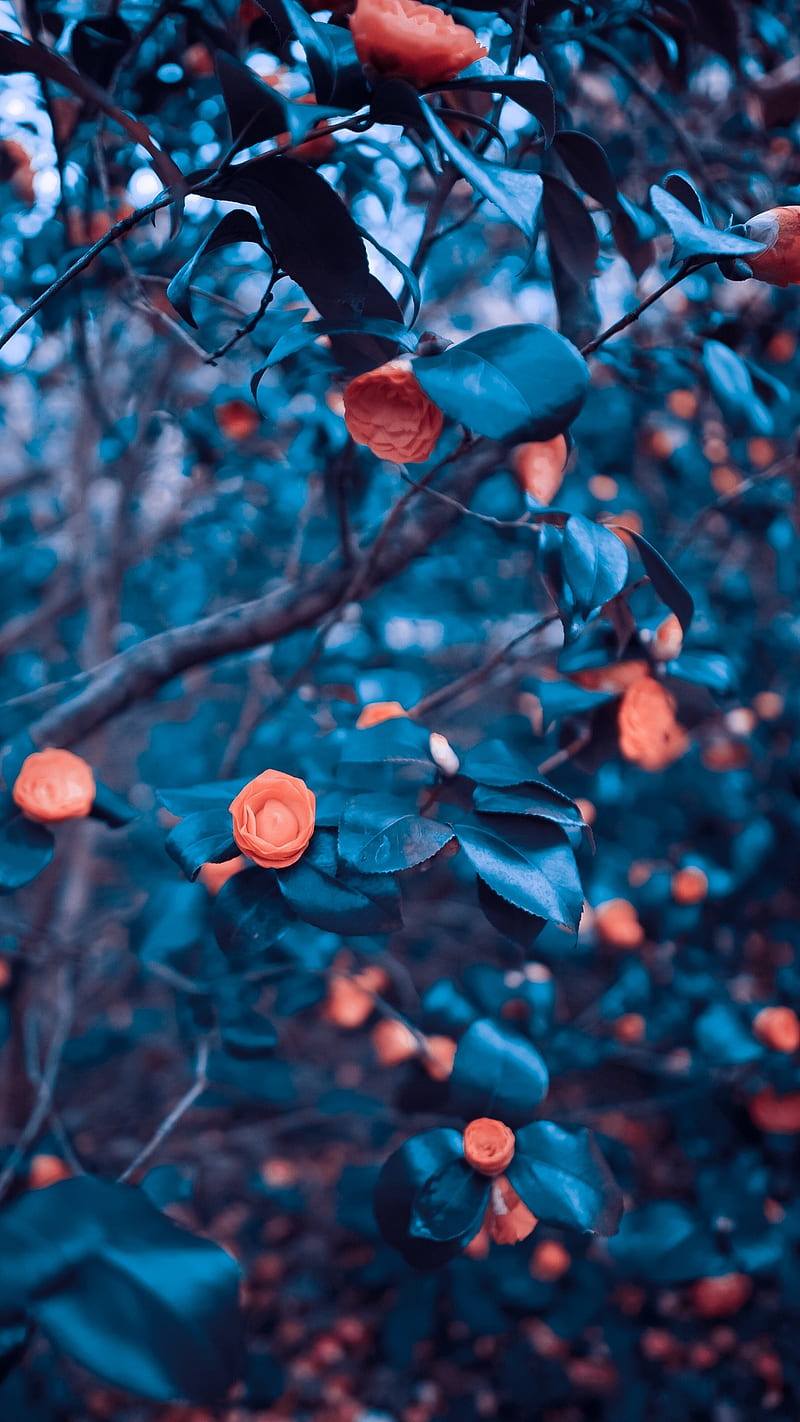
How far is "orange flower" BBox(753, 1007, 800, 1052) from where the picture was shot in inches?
41.3

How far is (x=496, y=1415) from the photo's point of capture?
3.87 feet

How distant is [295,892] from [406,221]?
111 centimetres

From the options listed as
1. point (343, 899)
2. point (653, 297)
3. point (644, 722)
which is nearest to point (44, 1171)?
point (343, 899)

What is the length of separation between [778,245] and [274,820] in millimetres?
459

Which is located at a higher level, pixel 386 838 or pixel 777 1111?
pixel 386 838

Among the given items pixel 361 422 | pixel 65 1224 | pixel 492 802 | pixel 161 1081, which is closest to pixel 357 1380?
pixel 161 1081

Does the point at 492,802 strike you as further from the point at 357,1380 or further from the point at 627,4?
the point at 357,1380

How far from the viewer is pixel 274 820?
22.5 inches

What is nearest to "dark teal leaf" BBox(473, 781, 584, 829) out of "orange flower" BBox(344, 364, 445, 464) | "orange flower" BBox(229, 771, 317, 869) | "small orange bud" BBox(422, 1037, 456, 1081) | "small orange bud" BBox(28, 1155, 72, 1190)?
"orange flower" BBox(229, 771, 317, 869)

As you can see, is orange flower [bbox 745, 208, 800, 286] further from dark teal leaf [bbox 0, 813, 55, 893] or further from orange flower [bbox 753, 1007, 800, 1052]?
orange flower [bbox 753, 1007, 800, 1052]

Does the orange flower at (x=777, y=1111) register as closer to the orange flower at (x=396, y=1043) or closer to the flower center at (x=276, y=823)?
the orange flower at (x=396, y=1043)

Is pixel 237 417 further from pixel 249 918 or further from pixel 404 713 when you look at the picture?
pixel 249 918

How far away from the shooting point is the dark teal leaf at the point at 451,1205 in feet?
2.00

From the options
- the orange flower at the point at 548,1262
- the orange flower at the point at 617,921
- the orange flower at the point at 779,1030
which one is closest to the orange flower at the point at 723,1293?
the orange flower at the point at 548,1262
